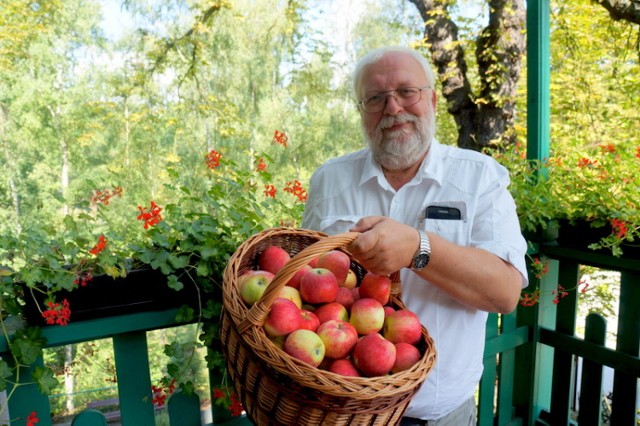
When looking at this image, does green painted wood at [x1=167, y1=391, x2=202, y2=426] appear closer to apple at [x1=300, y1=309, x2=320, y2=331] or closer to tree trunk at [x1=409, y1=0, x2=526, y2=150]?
apple at [x1=300, y1=309, x2=320, y2=331]

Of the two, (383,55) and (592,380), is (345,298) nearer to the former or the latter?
(383,55)

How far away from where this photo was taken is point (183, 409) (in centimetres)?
139

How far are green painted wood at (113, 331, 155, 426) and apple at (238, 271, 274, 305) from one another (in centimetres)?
51

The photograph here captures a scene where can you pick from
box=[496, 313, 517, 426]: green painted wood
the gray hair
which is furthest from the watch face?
box=[496, 313, 517, 426]: green painted wood

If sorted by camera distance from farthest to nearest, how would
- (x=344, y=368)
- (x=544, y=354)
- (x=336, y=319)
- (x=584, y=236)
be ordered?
(x=544, y=354), (x=584, y=236), (x=336, y=319), (x=344, y=368)

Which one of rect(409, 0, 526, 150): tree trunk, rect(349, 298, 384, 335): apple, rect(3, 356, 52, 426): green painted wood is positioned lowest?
rect(3, 356, 52, 426): green painted wood

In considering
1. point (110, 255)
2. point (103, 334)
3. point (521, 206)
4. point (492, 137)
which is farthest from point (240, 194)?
point (492, 137)

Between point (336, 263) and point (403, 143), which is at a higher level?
point (403, 143)

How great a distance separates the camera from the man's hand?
915mm

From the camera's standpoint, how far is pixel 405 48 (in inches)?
54.6

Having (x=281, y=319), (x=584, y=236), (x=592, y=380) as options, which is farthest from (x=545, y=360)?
(x=281, y=319)

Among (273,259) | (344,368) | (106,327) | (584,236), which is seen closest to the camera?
(344,368)

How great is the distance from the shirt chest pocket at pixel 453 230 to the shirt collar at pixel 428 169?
0.42 feet

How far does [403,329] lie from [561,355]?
149 centimetres
